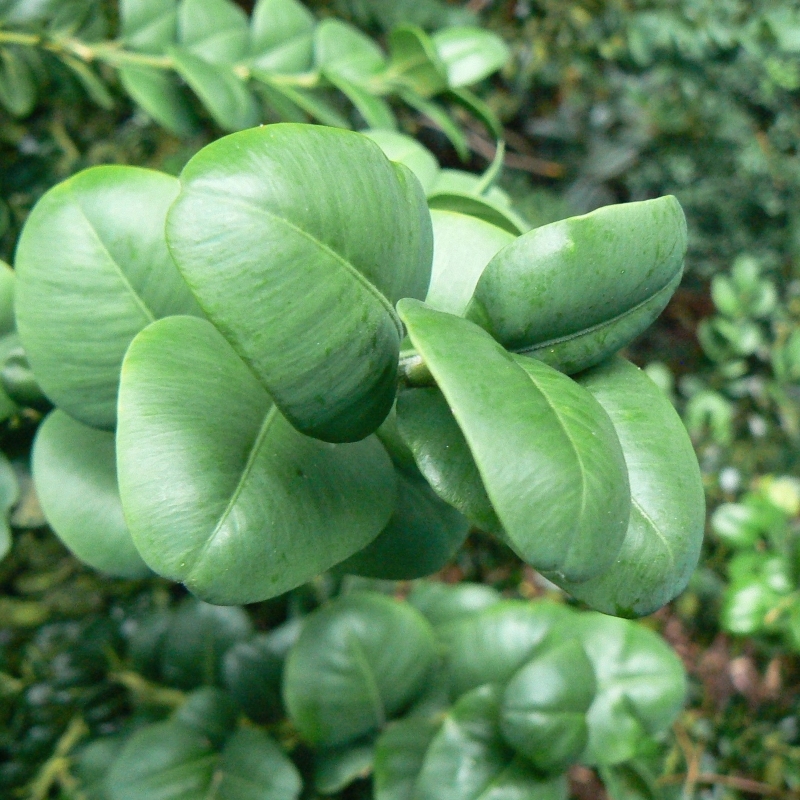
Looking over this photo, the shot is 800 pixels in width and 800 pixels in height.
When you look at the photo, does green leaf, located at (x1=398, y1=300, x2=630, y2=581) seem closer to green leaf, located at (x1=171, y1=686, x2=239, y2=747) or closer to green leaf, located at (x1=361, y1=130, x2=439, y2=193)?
green leaf, located at (x1=361, y1=130, x2=439, y2=193)

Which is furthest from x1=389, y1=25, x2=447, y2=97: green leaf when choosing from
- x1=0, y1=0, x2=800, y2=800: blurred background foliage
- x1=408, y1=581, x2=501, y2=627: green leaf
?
x1=408, y1=581, x2=501, y2=627: green leaf

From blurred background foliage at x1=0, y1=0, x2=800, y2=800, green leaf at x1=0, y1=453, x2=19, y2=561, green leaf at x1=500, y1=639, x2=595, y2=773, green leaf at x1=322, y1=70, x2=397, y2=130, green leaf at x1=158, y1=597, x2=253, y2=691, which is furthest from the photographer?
blurred background foliage at x1=0, y1=0, x2=800, y2=800

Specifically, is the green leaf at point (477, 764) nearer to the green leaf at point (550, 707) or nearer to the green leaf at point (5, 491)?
the green leaf at point (550, 707)

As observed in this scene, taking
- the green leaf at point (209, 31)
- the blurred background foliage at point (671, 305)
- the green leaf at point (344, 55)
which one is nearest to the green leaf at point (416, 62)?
the green leaf at point (344, 55)

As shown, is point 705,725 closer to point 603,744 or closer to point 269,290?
point 603,744

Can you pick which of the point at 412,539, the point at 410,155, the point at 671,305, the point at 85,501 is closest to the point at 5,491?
the point at 85,501

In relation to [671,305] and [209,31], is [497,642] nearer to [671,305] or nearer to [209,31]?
[209,31]

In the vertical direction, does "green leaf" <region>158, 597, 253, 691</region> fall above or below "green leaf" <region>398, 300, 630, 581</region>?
below
